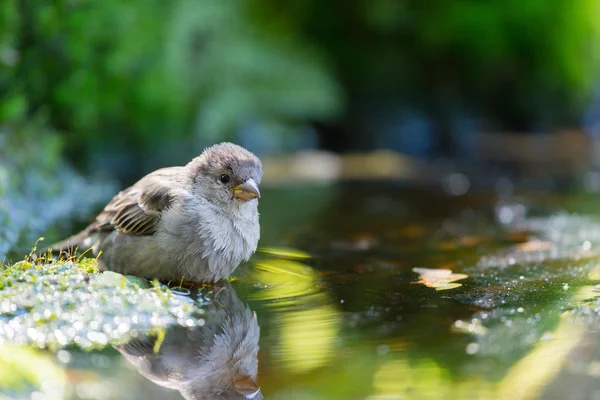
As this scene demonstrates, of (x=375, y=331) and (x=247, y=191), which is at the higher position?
(x=247, y=191)

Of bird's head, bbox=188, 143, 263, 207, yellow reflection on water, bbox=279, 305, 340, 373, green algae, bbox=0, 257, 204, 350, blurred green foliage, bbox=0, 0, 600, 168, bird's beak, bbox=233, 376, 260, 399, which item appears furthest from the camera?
blurred green foliage, bbox=0, 0, 600, 168

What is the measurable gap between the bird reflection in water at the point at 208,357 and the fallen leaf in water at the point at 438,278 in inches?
44.5

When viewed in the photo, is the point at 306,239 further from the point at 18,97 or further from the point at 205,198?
the point at 18,97

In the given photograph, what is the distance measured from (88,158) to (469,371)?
6997 mm

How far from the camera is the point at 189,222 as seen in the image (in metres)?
4.37

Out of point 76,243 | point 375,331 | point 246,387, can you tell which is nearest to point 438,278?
point 375,331

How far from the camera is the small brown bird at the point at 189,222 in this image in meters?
4.33

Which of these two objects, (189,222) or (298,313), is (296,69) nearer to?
(189,222)

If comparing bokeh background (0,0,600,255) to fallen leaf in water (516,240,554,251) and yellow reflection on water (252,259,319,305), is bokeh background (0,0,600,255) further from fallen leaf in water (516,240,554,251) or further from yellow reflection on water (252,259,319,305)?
fallen leaf in water (516,240,554,251)

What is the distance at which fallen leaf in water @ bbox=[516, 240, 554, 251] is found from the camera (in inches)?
221

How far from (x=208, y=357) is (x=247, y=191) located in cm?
144

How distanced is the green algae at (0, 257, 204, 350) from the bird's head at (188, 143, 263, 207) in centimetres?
71

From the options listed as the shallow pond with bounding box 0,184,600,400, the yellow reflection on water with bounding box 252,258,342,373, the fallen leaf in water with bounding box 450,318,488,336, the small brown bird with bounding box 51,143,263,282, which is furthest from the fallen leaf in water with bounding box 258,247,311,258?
the fallen leaf in water with bounding box 450,318,488,336

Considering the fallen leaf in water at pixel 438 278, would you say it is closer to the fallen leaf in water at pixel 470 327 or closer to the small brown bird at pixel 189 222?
the fallen leaf in water at pixel 470 327
